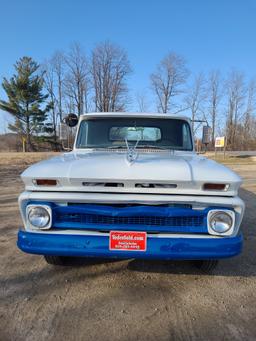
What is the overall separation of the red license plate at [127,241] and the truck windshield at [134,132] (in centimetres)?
190

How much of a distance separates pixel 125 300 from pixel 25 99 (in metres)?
44.8

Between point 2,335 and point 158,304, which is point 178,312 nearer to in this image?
point 158,304

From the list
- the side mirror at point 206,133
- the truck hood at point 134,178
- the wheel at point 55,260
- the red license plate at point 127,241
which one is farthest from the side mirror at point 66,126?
the red license plate at point 127,241

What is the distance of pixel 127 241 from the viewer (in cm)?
284

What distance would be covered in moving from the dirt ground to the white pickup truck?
20.0 inches

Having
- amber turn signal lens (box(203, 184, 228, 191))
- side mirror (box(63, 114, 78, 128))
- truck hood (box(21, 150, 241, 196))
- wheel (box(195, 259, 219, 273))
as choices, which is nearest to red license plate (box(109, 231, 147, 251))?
truck hood (box(21, 150, 241, 196))

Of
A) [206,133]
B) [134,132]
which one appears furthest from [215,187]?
[206,133]

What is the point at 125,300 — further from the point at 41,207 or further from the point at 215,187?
the point at 215,187

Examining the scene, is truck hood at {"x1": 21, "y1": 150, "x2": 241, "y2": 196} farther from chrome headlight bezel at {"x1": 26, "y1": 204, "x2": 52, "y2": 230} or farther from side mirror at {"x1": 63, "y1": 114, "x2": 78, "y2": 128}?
side mirror at {"x1": 63, "y1": 114, "x2": 78, "y2": 128}

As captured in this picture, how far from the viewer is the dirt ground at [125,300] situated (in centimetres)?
257

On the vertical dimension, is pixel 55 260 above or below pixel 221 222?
below

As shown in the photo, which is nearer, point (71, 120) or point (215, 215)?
point (215, 215)

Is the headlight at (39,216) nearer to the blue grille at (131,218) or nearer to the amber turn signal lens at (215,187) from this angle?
the blue grille at (131,218)

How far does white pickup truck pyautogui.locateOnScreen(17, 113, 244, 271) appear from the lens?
2.83 meters
